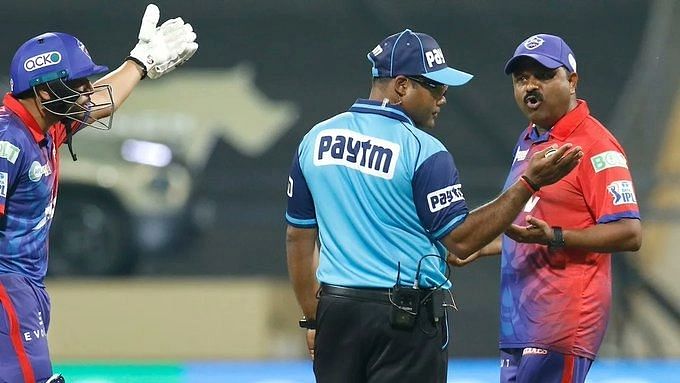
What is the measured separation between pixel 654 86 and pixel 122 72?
4929 mm

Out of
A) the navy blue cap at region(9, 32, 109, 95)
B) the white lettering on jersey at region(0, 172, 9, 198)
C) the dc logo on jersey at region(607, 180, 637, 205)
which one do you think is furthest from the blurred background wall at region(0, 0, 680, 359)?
the white lettering on jersey at region(0, 172, 9, 198)

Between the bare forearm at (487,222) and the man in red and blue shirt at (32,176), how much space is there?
1.31m

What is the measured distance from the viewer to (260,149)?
31.1 ft

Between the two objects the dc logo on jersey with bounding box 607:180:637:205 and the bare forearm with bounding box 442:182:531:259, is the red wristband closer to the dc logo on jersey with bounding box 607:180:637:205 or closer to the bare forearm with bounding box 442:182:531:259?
the bare forearm with bounding box 442:182:531:259

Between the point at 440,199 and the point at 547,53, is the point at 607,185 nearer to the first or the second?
the point at 547,53

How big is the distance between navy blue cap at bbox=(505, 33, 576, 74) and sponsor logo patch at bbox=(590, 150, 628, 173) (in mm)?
329

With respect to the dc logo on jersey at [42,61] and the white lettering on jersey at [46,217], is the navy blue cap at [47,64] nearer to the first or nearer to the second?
the dc logo on jersey at [42,61]

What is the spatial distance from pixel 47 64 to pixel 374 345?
140cm

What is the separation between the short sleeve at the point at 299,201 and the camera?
4488mm

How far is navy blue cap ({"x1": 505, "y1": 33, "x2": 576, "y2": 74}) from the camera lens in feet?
15.4

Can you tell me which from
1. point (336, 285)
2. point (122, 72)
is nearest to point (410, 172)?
point (336, 285)

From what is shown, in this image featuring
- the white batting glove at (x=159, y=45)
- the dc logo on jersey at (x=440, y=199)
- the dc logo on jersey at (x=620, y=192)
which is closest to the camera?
the dc logo on jersey at (x=440, y=199)

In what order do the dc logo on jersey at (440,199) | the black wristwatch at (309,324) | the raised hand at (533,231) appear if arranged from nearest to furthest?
the dc logo on jersey at (440,199) → the raised hand at (533,231) → the black wristwatch at (309,324)

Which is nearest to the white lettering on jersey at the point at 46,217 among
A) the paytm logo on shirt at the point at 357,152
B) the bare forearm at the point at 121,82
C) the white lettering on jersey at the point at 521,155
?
the bare forearm at the point at 121,82
